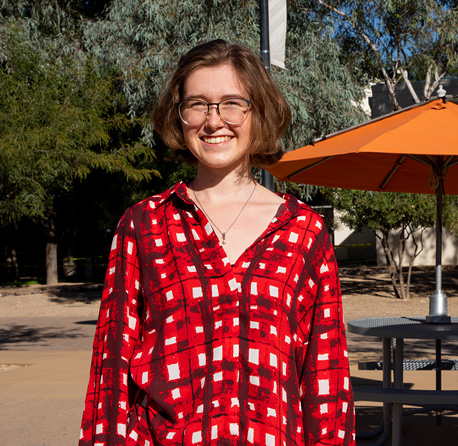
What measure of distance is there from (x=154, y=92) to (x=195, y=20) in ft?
6.36

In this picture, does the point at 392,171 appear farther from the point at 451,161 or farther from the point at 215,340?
the point at 215,340

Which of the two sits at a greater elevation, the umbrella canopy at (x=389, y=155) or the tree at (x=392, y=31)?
the tree at (x=392, y=31)

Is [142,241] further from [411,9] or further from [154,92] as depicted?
[411,9]

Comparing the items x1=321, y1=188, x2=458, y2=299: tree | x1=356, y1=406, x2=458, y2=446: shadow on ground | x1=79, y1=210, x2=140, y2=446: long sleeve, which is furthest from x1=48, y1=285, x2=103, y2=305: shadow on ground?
x1=79, y1=210, x2=140, y2=446: long sleeve

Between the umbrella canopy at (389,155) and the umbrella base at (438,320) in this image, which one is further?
the umbrella base at (438,320)

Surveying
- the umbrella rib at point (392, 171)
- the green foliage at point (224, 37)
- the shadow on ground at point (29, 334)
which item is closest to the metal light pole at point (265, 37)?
the umbrella rib at point (392, 171)

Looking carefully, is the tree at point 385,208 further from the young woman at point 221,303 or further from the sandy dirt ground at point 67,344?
the young woman at point 221,303

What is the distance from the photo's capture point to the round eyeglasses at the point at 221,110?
84.6 inches

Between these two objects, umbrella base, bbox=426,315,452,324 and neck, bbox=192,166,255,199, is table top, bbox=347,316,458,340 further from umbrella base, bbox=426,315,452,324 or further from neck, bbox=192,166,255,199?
neck, bbox=192,166,255,199

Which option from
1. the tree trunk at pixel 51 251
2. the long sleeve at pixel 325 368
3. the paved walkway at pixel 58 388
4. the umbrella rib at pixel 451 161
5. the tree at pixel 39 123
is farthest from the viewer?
the tree trunk at pixel 51 251

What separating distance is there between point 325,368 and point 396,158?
5.71 metres

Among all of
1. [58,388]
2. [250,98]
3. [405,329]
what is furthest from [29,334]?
[250,98]

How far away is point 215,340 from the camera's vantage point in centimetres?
197

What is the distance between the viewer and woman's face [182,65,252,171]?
2152mm
